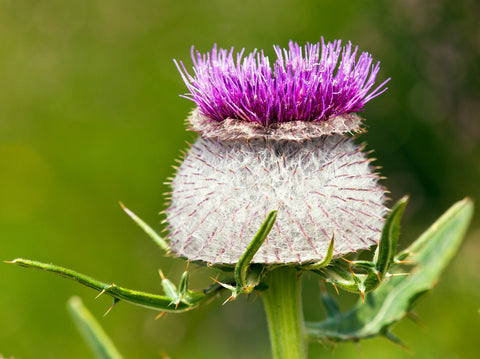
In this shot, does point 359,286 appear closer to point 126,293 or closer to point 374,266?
point 374,266

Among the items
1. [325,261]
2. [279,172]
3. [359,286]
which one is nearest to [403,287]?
[359,286]

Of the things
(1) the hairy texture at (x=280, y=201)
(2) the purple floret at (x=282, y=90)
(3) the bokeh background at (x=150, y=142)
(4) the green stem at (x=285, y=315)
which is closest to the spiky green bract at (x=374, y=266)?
(1) the hairy texture at (x=280, y=201)

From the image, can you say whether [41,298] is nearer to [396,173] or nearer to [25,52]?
[25,52]

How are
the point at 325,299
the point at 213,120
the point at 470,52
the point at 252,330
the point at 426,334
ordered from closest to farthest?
the point at 213,120 < the point at 325,299 < the point at 426,334 < the point at 252,330 < the point at 470,52

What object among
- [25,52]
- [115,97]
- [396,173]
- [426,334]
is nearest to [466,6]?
[396,173]

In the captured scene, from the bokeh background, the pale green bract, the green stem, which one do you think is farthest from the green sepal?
the bokeh background

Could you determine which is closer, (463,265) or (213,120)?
(213,120)
